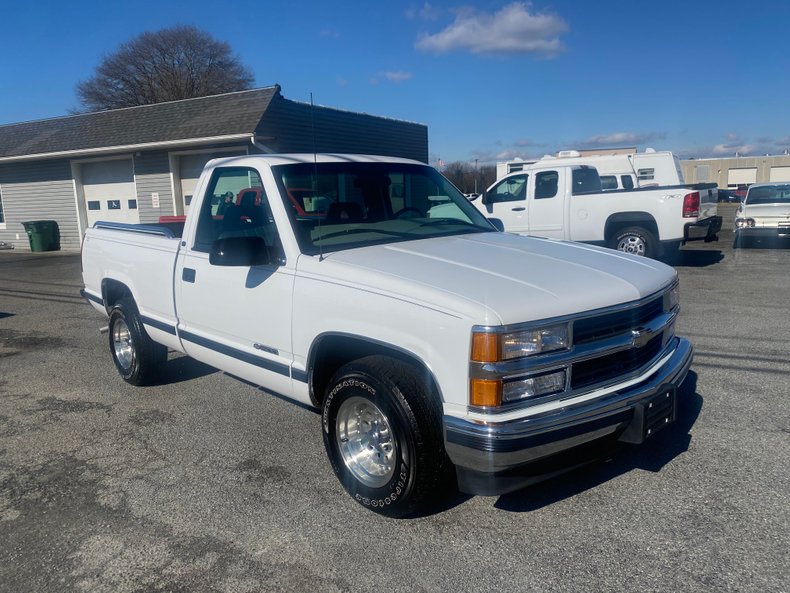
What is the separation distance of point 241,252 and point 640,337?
2.22 meters

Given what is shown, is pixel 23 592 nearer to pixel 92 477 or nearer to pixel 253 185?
pixel 92 477

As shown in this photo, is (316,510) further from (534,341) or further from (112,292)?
(112,292)

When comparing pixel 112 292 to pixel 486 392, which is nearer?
pixel 486 392

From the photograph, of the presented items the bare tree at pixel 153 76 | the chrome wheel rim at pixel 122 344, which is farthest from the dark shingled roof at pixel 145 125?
the bare tree at pixel 153 76

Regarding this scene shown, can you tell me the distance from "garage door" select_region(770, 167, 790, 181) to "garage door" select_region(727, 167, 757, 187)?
211cm

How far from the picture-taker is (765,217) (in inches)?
600

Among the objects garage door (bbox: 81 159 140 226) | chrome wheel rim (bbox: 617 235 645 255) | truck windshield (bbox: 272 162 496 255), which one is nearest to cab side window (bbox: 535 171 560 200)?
chrome wheel rim (bbox: 617 235 645 255)

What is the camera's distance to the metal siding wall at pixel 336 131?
53.0ft

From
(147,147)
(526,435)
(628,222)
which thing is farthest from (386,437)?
(147,147)

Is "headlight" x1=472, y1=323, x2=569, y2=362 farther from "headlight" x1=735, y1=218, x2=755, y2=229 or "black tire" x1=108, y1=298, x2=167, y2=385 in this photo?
"headlight" x1=735, y1=218, x2=755, y2=229

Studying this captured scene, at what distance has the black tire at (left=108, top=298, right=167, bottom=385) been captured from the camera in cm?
550

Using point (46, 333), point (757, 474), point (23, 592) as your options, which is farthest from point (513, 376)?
point (46, 333)

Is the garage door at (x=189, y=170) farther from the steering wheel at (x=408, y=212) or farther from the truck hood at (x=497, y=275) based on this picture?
the truck hood at (x=497, y=275)

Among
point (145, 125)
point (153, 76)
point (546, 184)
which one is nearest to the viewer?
point (546, 184)
